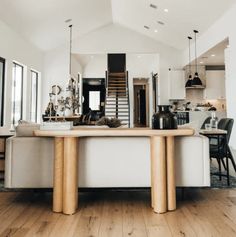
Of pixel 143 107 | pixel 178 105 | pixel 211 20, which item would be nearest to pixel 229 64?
pixel 211 20

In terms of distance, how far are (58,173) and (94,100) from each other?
12406 millimetres

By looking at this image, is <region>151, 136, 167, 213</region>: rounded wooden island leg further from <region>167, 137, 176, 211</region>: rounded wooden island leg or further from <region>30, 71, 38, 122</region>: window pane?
<region>30, 71, 38, 122</region>: window pane

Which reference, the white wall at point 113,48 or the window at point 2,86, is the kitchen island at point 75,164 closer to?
the window at point 2,86

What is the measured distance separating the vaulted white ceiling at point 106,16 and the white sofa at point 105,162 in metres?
4.74

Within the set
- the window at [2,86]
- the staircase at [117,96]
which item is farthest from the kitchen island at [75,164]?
the staircase at [117,96]

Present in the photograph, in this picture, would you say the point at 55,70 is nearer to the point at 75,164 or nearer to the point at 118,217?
the point at 75,164

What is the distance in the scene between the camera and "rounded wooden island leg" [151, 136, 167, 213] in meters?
2.46

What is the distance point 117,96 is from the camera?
12.0 metres

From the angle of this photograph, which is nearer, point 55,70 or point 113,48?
point 55,70

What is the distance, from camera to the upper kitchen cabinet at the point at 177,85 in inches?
398

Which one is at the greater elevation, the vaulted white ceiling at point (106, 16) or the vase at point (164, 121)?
the vaulted white ceiling at point (106, 16)

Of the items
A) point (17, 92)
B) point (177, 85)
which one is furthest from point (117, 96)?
point (17, 92)

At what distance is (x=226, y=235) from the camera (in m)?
1.99

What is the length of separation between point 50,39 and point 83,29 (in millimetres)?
1353
